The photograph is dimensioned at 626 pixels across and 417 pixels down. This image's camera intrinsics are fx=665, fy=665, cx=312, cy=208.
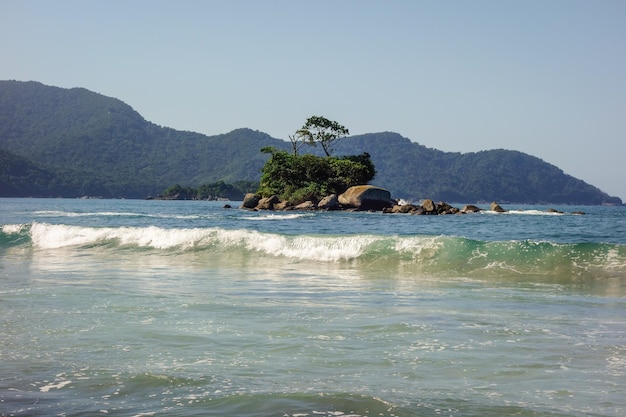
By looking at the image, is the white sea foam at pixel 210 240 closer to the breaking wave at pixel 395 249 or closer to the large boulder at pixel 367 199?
the breaking wave at pixel 395 249

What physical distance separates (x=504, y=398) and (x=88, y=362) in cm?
457

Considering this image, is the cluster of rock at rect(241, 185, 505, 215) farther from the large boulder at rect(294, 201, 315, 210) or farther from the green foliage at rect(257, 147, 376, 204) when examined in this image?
the green foliage at rect(257, 147, 376, 204)

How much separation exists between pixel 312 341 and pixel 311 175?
78659 mm

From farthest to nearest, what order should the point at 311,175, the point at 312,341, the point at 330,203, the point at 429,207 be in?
1. the point at 311,175
2. the point at 330,203
3. the point at 429,207
4. the point at 312,341

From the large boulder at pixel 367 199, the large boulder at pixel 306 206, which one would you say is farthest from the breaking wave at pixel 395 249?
the large boulder at pixel 306 206

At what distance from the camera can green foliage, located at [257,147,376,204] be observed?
84812 mm

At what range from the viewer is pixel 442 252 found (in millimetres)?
22000

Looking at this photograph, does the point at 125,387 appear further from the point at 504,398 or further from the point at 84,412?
the point at 504,398

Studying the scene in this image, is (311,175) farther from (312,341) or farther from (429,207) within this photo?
(312,341)

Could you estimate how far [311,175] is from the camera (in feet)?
286

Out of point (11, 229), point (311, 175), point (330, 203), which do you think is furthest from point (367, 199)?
point (11, 229)

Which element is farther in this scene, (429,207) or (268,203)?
(268,203)

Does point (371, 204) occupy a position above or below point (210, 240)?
above

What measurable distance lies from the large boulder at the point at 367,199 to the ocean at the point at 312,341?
2134 inches
